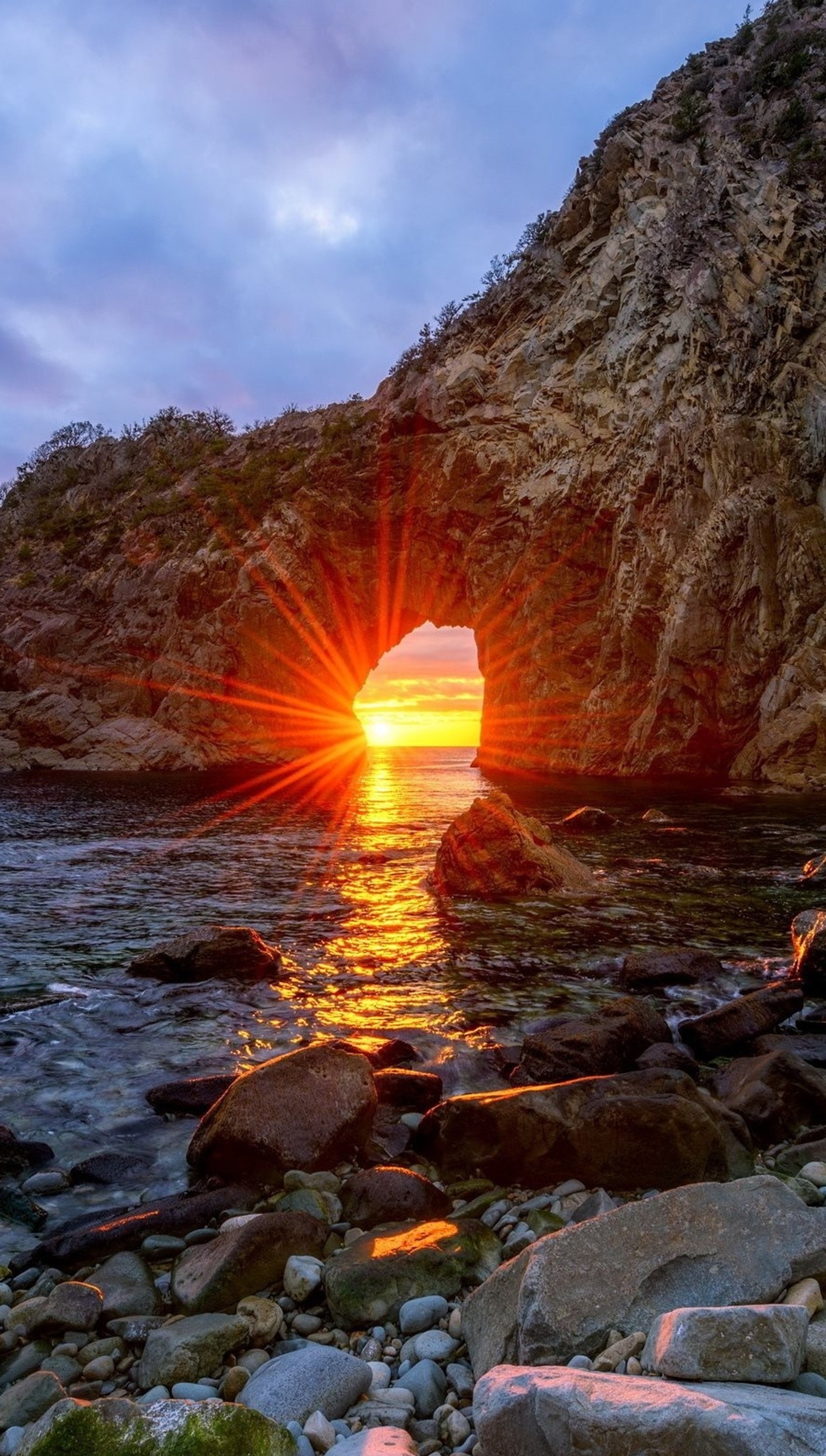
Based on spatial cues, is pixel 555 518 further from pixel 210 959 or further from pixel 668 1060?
pixel 668 1060

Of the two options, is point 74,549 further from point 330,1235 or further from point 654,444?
point 330,1235

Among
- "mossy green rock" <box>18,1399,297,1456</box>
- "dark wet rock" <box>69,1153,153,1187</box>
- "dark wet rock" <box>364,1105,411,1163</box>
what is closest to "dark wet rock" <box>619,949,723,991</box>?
"dark wet rock" <box>364,1105,411,1163</box>

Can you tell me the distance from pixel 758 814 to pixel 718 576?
19.5m

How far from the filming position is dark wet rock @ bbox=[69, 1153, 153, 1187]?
6031mm

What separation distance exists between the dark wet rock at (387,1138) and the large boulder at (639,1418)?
3.56 m

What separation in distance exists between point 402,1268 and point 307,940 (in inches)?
379

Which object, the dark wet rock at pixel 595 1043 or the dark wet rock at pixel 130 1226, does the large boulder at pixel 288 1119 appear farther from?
the dark wet rock at pixel 595 1043

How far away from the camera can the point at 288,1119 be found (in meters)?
6.08

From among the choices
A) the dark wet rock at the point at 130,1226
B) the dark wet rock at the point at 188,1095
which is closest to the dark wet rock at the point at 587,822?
the dark wet rock at the point at 188,1095

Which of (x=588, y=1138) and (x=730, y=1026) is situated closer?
(x=588, y=1138)

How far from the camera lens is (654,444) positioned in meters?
48.4

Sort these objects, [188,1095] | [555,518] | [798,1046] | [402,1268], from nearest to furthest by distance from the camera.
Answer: [402,1268] < [188,1095] < [798,1046] < [555,518]

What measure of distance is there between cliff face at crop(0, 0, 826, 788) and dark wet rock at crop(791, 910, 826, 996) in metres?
28.5

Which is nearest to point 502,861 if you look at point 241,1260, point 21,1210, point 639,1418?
point 21,1210
